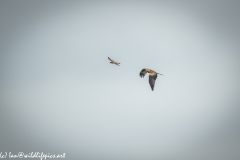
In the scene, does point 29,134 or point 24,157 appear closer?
point 24,157

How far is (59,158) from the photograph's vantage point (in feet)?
143

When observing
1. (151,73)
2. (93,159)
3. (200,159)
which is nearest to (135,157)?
(93,159)

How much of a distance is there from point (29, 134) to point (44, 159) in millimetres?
21566

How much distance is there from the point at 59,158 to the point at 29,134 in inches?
512

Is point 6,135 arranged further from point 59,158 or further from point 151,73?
point 151,73

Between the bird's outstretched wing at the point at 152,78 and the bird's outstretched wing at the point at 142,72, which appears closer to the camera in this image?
the bird's outstretched wing at the point at 142,72

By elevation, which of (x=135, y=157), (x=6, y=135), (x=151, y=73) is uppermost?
(x=6, y=135)

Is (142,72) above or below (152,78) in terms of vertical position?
below

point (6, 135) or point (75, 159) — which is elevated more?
point (6, 135)

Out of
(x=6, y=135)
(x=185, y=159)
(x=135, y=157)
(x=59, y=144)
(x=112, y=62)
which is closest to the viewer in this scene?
(x=112, y=62)

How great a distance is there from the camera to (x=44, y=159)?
3400 cm

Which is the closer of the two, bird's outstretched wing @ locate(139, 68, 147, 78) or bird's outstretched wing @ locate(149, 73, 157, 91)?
bird's outstretched wing @ locate(139, 68, 147, 78)

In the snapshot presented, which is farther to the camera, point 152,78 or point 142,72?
point 152,78

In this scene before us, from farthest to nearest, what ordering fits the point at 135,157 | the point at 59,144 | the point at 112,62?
1. the point at 59,144
2. the point at 135,157
3. the point at 112,62
